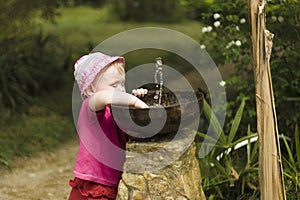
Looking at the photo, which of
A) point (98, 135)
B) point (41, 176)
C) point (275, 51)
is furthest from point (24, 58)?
point (98, 135)

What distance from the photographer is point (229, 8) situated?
5156mm

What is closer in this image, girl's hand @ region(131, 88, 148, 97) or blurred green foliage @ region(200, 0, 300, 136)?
girl's hand @ region(131, 88, 148, 97)

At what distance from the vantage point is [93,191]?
3.47m

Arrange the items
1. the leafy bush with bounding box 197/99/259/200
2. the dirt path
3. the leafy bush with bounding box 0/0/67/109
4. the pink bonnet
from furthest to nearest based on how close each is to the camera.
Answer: the leafy bush with bounding box 0/0/67/109 → the dirt path → the leafy bush with bounding box 197/99/259/200 → the pink bonnet

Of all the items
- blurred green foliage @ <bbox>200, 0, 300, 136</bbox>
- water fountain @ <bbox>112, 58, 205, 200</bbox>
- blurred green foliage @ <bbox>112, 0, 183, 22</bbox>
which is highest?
blurred green foliage @ <bbox>112, 0, 183, 22</bbox>

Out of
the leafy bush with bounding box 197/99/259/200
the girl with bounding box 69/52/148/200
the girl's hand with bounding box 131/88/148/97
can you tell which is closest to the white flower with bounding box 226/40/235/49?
the leafy bush with bounding box 197/99/259/200

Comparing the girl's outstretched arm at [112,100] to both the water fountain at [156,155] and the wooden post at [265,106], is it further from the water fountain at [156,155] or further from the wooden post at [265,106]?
the wooden post at [265,106]

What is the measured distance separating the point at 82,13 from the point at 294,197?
10750 millimetres

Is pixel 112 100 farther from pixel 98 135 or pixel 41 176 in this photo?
pixel 41 176

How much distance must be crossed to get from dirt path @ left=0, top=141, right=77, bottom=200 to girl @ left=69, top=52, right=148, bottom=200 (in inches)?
49.6

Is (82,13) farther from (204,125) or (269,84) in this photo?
(269,84)

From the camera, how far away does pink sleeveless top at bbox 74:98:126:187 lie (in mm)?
3473

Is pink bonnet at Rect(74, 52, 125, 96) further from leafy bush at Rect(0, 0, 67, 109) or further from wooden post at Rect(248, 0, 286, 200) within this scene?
leafy bush at Rect(0, 0, 67, 109)

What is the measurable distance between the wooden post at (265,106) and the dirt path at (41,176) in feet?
6.39
